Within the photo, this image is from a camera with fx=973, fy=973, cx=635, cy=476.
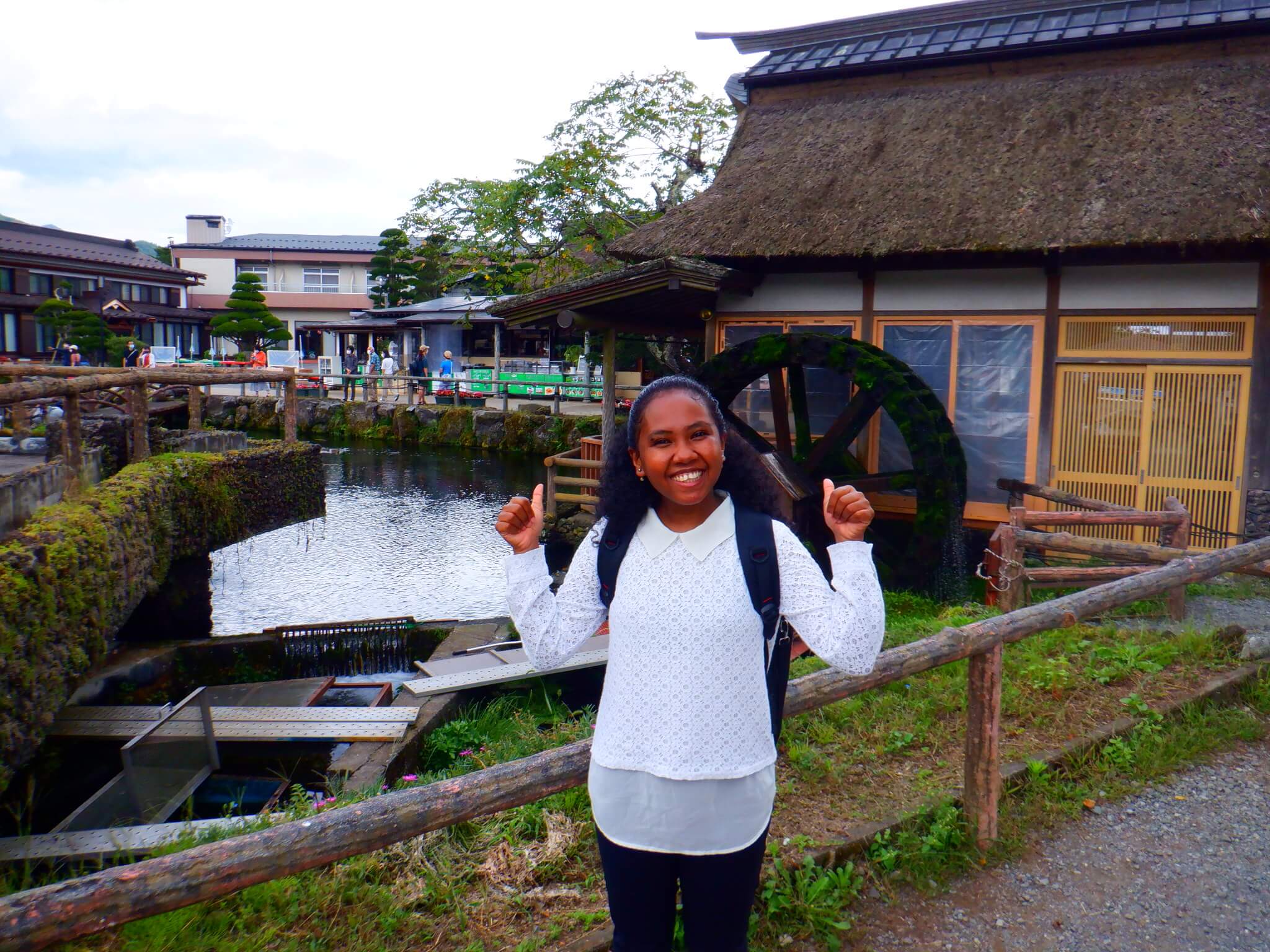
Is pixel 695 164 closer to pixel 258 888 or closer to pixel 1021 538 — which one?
pixel 1021 538

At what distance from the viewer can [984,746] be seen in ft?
10.3

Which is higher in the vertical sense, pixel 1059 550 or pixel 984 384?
pixel 984 384

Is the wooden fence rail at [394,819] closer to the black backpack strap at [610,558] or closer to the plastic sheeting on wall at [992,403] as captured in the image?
the black backpack strap at [610,558]

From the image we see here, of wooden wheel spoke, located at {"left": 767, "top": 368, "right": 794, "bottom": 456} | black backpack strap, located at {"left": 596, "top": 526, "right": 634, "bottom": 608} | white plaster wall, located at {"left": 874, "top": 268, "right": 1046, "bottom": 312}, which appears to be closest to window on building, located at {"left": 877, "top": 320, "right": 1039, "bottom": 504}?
white plaster wall, located at {"left": 874, "top": 268, "right": 1046, "bottom": 312}

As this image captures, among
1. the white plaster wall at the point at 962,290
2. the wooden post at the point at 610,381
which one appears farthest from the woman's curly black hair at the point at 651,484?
the wooden post at the point at 610,381

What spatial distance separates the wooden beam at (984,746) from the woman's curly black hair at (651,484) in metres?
1.58

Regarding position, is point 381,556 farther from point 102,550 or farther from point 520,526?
point 520,526

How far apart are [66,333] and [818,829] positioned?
27584 millimetres

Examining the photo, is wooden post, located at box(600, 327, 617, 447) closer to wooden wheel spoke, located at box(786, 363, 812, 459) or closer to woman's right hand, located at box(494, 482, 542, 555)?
wooden wheel spoke, located at box(786, 363, 812, 459)

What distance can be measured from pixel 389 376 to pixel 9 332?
1202cm

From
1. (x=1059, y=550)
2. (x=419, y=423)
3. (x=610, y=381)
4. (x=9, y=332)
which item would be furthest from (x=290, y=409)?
(x=9, y=332)

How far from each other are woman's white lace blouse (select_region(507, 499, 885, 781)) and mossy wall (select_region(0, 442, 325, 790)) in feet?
11.4

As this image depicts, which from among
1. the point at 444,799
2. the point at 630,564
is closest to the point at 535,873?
the point at 444,799

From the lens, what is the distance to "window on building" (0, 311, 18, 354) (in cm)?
2805
